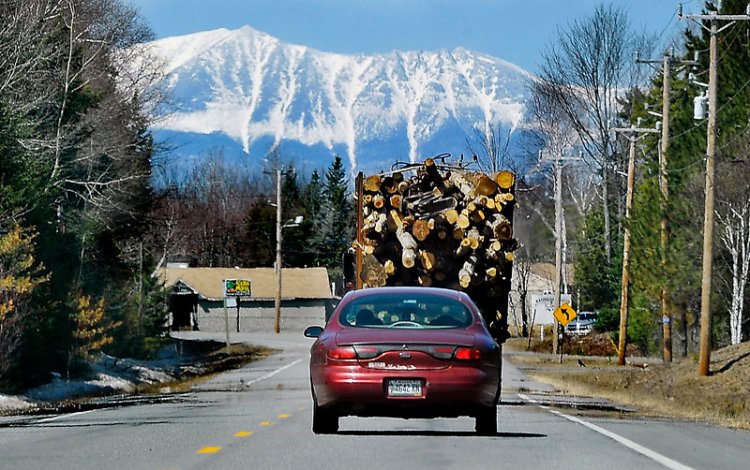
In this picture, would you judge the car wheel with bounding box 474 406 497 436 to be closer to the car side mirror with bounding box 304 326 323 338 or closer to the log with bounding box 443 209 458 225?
the car side mirror with bounding box 304 326 323 338

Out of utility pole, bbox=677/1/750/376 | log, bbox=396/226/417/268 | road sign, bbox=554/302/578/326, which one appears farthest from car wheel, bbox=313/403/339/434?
road sign, bbox=554/302/578/326

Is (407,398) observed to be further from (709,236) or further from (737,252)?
(737,252)

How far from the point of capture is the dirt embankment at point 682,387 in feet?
80.5

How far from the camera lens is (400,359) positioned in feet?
46.3

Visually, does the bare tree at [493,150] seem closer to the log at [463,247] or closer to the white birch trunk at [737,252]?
the white birch trunk at [737,252]

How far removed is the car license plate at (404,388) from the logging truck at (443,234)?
10.8 metres

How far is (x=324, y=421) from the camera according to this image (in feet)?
49.0

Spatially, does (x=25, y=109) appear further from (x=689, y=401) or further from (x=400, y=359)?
(x=400, y=359)

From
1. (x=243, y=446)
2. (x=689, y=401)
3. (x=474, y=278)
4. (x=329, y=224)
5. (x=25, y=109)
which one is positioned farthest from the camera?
(x=329, y=224)

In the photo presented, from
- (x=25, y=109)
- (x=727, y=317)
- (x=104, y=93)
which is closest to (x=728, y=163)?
(x=727, y=317)

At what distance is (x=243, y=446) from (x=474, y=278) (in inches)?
460

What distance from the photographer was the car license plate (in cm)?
1404

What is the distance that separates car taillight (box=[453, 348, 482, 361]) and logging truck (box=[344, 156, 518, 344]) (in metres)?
10.6

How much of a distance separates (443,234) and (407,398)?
11.2 metres
